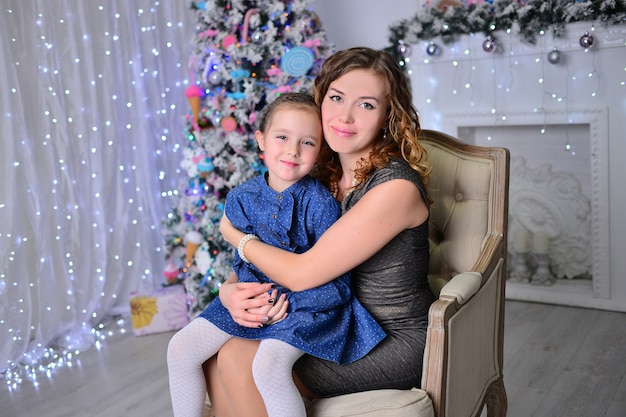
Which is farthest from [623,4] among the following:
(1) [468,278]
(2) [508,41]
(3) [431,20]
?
(1) [468,278]

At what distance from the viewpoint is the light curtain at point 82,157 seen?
337 cm

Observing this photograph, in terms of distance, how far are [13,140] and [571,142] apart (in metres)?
3.02

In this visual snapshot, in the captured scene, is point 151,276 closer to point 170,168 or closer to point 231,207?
point 170,168

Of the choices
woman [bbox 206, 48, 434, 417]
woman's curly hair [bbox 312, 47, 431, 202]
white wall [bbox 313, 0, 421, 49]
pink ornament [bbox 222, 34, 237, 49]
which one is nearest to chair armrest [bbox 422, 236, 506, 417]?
woman [bbox 206, 48, 434, 417]

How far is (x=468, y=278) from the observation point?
1.76m

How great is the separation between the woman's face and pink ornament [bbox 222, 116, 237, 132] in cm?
182

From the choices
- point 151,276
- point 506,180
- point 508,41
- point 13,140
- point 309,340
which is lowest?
point 151,276

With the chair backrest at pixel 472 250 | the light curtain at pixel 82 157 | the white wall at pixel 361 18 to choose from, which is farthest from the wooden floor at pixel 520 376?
the white wall at pixel 361 18

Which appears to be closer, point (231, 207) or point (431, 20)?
point (231, 207)

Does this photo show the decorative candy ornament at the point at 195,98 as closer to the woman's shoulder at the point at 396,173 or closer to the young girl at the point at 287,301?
the young girl at the point at 287,301

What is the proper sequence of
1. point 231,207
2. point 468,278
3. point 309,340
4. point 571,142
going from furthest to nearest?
point 571,142 < point 231,207 < point 468,278 < point 309,340

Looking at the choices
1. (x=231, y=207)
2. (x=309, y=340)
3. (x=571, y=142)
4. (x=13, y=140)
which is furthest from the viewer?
(x=571, y=142)

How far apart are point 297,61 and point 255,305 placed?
209cm

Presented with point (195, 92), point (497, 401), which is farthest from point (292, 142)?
point (195, 92)
